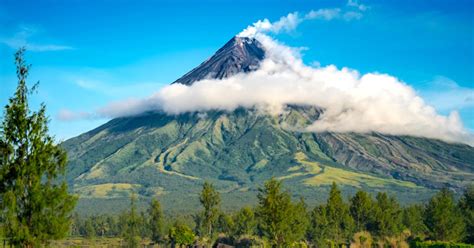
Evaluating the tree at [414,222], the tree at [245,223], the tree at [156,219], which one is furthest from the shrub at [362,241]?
the tree at [156,219]

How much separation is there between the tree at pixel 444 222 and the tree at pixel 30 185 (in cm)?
6701

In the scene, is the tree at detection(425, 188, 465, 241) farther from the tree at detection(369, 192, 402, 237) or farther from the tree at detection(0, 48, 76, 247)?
the tree at detection(0, 48, 76, 247)

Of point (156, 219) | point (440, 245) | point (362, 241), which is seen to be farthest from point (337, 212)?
point (156, 219)

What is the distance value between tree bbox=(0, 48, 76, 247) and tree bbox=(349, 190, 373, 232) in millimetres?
73003

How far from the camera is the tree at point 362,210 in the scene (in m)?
89.6

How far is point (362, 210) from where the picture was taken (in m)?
90.3

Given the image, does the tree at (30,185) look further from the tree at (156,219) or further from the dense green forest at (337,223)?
the tree at (156,219)

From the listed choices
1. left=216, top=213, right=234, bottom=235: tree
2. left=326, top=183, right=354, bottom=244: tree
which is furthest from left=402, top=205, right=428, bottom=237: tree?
left=216, top=213, right=234, bottom=235: tree

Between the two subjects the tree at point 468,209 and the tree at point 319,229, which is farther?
the tree at point 319,229

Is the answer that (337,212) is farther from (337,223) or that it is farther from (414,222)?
(414,222)

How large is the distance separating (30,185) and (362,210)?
249 ft

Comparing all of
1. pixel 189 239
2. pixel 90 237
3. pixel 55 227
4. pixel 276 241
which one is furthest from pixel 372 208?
pixel 90 237

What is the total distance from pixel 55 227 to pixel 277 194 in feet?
136

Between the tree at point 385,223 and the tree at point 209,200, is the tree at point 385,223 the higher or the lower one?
the lower one
